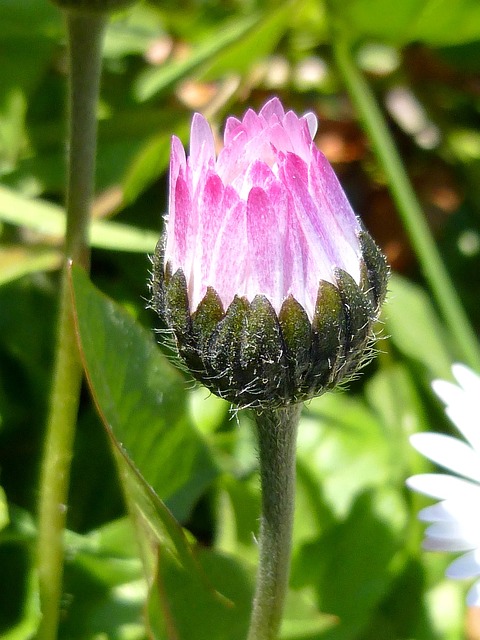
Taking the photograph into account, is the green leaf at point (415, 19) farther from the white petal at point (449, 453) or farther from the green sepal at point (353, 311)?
the green sepal at point (353, 311)

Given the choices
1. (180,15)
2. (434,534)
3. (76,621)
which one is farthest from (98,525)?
(180,15)

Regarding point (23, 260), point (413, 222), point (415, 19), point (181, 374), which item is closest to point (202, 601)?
point (181, 374)

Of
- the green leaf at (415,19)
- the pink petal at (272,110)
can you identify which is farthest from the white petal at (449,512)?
the green leaf at (415,19)

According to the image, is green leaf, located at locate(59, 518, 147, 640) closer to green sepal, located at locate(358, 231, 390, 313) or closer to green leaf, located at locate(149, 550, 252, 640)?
green leaf, located at locate(149, 550, 252, 640)

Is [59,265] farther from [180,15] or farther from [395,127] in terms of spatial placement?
[395,127]

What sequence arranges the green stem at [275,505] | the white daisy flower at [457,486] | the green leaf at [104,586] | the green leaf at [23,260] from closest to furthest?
the green stem at [275,505] → the white daisy flower at [457,486] → the green leaf at [104,586] → the green leaf at [23,260]

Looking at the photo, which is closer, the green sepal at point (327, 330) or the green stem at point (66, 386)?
the green sepal at point (327, 330)

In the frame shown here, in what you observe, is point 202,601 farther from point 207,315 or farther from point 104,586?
point 207,315
